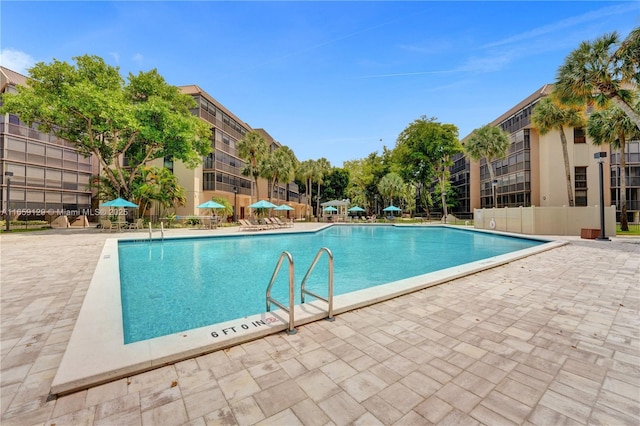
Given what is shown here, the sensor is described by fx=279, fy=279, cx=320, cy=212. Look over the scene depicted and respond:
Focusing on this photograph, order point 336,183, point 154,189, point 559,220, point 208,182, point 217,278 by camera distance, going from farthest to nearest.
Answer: point 336,183 → point 208,182 → point 154,189 → point 559,220 → point 217,278

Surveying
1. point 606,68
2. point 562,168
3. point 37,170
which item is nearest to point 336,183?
point 562,168

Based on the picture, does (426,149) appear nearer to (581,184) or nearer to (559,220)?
(581,184)

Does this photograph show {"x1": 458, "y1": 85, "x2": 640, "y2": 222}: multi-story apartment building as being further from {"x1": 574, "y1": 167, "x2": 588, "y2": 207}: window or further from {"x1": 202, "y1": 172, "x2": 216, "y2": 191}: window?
{"x1": 202, "y1": 172, "x2": 216, "y2": 191}: window

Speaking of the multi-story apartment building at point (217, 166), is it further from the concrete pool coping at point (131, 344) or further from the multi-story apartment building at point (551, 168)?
the multi-story apartment building at point (551, 168)

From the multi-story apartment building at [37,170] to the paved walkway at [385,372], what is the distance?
28459 millimetres

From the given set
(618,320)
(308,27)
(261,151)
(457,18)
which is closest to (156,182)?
(261,151)

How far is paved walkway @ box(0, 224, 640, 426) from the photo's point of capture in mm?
1856

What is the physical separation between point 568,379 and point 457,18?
11652 mm

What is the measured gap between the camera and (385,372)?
236 cm

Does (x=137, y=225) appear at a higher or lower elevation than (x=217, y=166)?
lower

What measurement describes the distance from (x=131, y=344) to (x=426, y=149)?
Answer: 118 feet

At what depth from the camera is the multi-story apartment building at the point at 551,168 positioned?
24453 mm

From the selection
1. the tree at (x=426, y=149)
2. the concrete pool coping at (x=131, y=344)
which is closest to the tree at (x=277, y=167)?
the tree at (x=426, y=149)

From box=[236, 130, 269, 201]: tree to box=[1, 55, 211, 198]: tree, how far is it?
5.29 metres
